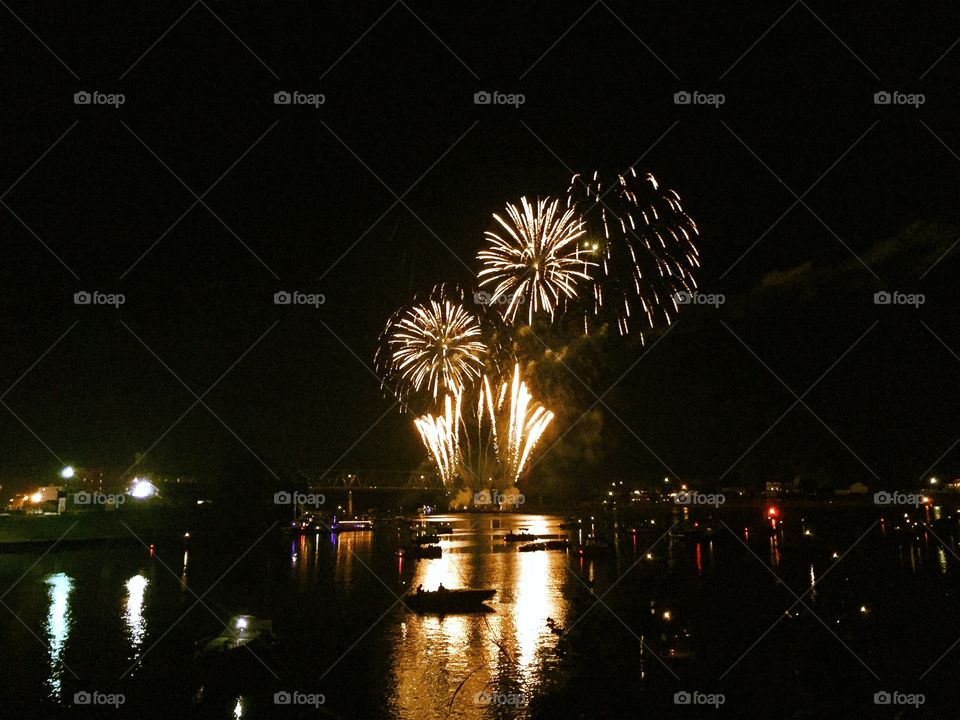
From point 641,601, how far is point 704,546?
36.9 meters

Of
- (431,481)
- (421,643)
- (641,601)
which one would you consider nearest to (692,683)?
(421,643)

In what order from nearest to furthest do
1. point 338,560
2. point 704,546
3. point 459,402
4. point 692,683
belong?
point 692,683, point 459,402, point 338,560, point 704,546

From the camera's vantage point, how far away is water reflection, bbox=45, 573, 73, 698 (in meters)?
23.7

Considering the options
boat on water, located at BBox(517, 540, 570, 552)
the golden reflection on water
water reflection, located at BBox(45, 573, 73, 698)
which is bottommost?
boat on water, located at BBox(517, 540, 570, 552)

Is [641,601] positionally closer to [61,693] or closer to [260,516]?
[61,693]

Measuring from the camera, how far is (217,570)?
52.5m

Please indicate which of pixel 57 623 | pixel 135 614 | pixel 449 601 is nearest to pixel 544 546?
pixel 449 601

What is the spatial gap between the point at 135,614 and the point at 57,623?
3321 millimetres

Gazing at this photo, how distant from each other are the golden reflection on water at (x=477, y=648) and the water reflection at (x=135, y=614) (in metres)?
10.2

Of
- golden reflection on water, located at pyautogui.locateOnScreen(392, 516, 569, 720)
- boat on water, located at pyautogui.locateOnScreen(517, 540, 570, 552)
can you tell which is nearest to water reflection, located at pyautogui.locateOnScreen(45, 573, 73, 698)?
golden reflection on water, located at pyautogui.locateOnScreen(392, 516, 569, 720)

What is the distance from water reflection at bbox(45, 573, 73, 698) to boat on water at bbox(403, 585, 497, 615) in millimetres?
14685

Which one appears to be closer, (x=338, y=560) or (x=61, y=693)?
(x=61, y=693)

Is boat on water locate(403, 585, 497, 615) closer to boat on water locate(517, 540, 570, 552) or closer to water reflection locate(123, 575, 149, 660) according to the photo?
water reflection locate(123, 575, 149, 660)

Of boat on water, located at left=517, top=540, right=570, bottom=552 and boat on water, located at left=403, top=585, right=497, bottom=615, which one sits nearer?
boat on water, located at left=403, top=585, right=497, bottom=615
